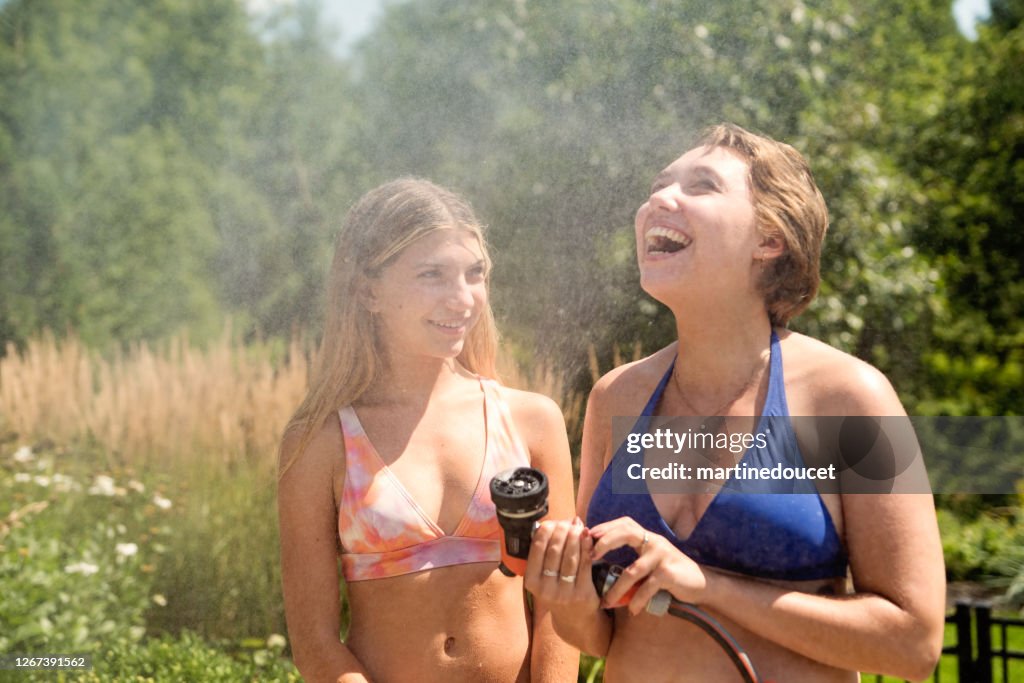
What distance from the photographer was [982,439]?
7.12m

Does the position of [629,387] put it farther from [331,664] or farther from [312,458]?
[331,664]

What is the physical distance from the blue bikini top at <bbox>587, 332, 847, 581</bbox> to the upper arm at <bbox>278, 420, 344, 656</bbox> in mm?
629

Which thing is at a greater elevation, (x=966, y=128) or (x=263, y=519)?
(x=966, y=128)

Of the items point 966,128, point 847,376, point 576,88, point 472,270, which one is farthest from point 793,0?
point 847,376

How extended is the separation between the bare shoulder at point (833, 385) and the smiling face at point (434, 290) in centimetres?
69

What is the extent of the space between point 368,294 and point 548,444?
0.51 meters

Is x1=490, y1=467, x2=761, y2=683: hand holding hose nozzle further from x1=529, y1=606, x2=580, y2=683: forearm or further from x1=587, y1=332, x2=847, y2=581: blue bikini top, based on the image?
x1=529, y1=606, x2=580, y2=683: forearm

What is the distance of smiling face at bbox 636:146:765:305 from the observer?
1.89 meters

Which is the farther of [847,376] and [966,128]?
[966,128]

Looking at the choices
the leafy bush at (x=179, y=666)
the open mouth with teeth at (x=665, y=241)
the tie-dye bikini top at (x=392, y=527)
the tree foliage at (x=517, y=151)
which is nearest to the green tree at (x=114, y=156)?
the tree foliage at (x=517, y=151)

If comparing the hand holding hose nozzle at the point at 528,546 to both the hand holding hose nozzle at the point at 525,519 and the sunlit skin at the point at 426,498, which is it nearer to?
the hand holding hose nozzle at the point at 525,519

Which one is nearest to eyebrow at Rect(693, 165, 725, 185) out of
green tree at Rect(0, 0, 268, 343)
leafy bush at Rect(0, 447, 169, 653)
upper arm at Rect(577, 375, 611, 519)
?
upper arm at Rect(577, 375, 611, 519)

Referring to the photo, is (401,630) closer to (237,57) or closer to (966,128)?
(237,57)

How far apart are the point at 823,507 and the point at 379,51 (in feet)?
12.7
